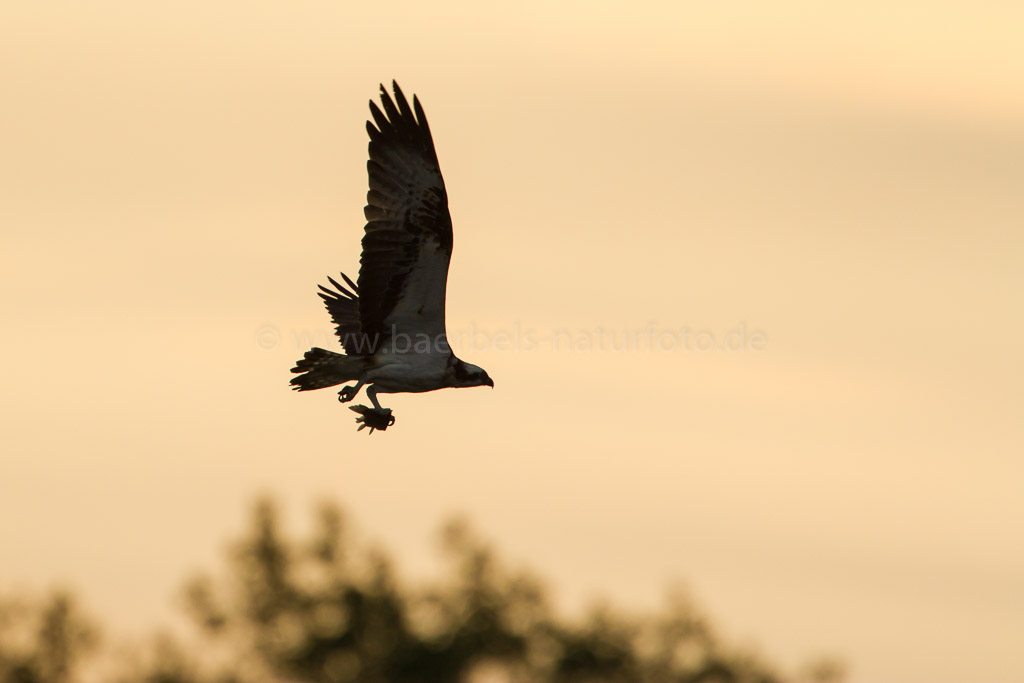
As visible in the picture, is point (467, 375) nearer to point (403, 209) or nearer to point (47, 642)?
point (403, 209)

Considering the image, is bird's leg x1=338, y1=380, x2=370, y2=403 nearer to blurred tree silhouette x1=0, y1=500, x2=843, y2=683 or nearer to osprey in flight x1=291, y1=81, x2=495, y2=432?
osprey in flight x1=291, y1=81, x2=495, y2=432

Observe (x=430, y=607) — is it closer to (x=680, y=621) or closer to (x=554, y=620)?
(x=554, y=620)

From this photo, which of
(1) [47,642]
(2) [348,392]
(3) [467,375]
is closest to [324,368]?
(2) [348,392]

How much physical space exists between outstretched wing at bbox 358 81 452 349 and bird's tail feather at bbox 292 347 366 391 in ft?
2.39

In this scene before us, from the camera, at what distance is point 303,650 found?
137 ft

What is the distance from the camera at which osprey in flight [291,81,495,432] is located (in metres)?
15.1

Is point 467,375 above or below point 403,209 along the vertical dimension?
below

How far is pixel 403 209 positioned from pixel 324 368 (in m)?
1.77

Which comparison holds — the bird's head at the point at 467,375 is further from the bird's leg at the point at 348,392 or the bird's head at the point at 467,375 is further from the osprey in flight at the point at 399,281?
the bird's leg at the point at 348,392

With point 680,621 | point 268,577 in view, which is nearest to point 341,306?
point 680,621

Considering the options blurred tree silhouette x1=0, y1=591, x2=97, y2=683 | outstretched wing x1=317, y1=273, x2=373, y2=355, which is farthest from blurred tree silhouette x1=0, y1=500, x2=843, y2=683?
outstretched wing x1=317, y1=273, x2=373, y2=355

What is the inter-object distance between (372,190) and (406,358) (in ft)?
5.61

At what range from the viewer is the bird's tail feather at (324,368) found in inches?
613

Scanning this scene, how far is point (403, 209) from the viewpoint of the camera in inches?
597
